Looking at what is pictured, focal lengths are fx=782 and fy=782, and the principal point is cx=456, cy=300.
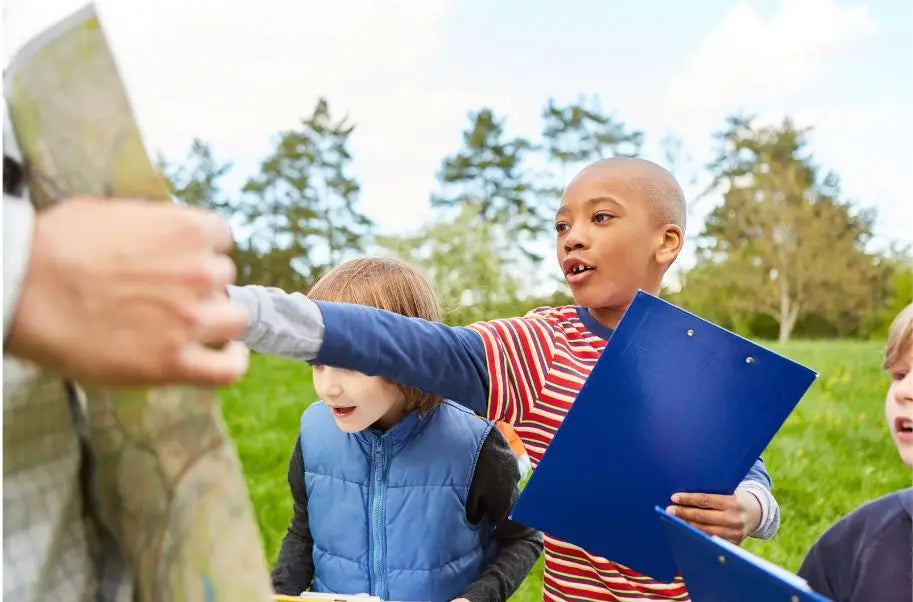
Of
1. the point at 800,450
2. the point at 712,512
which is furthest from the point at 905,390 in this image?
the point at 800,450

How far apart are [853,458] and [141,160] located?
139 inches

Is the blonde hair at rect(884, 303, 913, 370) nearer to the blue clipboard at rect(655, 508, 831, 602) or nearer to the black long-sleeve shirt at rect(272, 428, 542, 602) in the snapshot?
the blue clipboard at rect(655, 508, 831, 602)

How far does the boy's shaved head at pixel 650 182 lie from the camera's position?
133cm

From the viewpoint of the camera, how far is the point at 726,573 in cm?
74

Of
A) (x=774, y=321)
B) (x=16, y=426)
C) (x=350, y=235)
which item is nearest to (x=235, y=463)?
(x=16, y=426)

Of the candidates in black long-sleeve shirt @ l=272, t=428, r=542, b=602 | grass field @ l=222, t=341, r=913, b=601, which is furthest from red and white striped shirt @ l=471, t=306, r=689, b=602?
grass field @ l=222, t=341, r=913, b=601

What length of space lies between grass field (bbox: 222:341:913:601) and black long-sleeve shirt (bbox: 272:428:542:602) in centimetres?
101

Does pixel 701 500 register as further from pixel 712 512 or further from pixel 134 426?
pixel 134 426

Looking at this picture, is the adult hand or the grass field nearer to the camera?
the adult hand

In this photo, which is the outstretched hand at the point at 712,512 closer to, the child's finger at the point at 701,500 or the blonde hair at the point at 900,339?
the child's finger at the point at 701,500

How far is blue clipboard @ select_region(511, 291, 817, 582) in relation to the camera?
0.89 m

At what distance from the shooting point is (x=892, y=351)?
1003 millimetres

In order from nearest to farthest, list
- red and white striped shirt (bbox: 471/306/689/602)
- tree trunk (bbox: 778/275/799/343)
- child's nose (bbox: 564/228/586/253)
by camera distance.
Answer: red and white striped shirt (bbox: 471/306/689/602) < child's nose (bbox: 564/228/586/253) < tree trunk (bbox: 778/275/799/343)

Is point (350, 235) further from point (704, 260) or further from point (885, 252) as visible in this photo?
point (885, 252)
